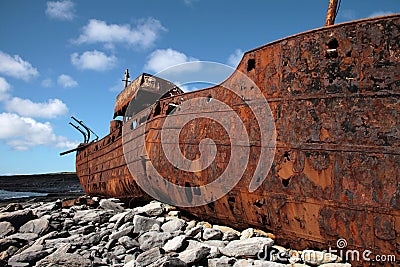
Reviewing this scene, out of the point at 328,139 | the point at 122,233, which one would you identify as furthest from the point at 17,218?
the point at 328,139

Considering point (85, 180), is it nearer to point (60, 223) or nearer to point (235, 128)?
point (60, 223)

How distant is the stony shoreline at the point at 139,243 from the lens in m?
3.09

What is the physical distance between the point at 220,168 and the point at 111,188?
431 centimetres

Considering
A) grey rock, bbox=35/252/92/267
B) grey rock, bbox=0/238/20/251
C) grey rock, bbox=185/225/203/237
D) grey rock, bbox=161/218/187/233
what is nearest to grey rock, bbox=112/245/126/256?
grey rock, bbox=35/252/92/267

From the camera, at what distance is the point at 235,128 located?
12.5 ft

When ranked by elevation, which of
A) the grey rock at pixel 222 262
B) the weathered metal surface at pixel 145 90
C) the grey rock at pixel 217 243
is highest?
the weathered metal surface at pixel 145 90

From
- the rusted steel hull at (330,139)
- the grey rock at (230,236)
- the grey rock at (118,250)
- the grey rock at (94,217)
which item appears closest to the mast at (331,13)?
the rusted steel hull at (330,139)

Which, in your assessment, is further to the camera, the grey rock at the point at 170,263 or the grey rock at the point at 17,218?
the grey rock at the point at 17,218

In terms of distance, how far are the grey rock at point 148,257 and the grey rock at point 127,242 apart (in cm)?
49

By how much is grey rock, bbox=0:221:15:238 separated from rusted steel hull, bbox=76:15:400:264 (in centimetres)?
380

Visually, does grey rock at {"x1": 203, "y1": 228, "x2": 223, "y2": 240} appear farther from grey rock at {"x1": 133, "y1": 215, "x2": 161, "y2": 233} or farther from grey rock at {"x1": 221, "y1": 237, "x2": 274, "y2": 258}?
grey rock at {"x1": 133, "y1": 215, "x2": 161, "y2": 233}

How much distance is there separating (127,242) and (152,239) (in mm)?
336

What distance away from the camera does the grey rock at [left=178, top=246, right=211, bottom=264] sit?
10.1ft

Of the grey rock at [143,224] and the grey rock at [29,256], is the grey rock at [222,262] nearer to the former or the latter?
the grey rock at [143,224]
